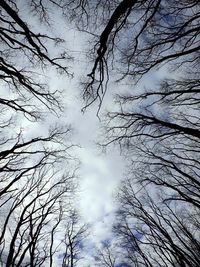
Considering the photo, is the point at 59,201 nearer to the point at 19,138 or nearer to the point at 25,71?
the point at 19,138

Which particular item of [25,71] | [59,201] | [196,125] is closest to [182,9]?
[196,125]

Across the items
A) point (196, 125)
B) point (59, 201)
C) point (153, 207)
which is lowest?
point (196, 125)

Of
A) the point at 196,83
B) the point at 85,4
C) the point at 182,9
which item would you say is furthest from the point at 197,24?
the point at 85,4

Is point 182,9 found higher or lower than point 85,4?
lower

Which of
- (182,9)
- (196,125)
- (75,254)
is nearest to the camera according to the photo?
(182,9)

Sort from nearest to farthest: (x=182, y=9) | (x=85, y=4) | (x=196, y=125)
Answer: (x=85, y=4) → (x=182, y=9) → (x=196, y=125)

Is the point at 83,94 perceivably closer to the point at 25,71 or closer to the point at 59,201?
the point at 25,71

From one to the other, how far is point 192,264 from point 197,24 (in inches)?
420

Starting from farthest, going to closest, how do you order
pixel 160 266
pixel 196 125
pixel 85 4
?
pixel 160 266 < pixel 196 125 < pixel 85 4

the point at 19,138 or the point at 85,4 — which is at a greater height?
the point at 19,138

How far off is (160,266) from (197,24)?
16.5 metres

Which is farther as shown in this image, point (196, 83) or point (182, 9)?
point (196, 83)

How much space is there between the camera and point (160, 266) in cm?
1579

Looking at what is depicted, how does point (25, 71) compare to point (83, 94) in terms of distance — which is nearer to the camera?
point (83, 94)
